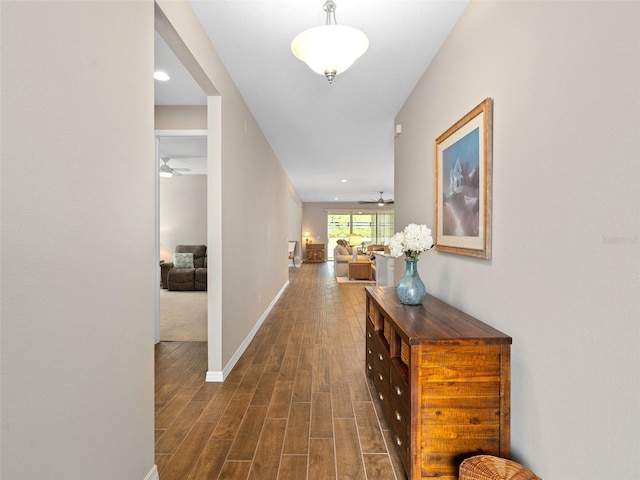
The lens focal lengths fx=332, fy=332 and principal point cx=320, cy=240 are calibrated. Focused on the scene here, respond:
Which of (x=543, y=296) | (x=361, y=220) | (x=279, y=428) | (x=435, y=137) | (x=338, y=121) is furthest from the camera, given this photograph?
(x=361, y=220)

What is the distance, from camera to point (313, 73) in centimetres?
291

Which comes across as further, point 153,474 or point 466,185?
point 466,185

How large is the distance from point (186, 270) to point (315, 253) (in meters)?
7.25

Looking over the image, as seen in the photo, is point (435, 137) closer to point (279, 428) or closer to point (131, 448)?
point (279, 428)

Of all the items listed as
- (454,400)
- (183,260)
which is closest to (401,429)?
(454,400)

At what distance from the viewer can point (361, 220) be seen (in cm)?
1488

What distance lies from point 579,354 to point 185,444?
2.02 metres

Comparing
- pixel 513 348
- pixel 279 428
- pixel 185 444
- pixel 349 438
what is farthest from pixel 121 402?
pixel 513 348

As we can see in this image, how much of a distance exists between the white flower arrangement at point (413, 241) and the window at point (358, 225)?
12.7 metres

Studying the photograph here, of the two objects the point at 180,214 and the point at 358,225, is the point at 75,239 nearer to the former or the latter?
the point at 180,214

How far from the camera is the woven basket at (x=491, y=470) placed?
4.21 ft

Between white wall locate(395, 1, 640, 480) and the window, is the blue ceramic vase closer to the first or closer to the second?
white wall locate(395, 1, 640, 480)

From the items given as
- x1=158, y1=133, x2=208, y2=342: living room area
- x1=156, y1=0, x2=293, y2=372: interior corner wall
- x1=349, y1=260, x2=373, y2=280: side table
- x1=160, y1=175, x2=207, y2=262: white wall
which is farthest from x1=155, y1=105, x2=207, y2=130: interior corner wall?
x1=349, y1=260, x2=373, y2=280: side table

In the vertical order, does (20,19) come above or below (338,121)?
below
